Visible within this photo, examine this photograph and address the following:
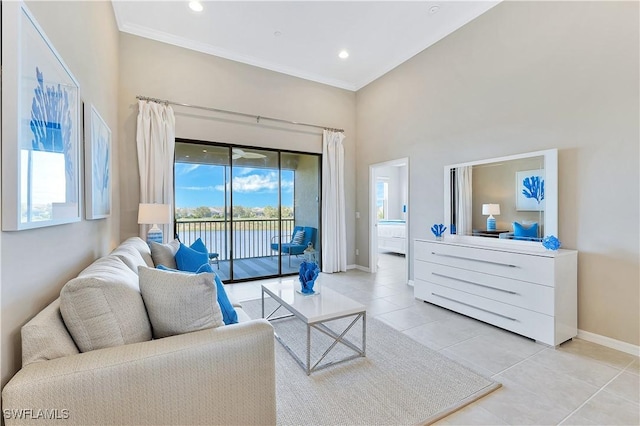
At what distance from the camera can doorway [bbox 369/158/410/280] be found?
5123mm

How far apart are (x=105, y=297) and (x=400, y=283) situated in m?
4.19

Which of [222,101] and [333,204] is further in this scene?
[333,204]

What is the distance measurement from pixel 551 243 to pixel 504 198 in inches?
29.5

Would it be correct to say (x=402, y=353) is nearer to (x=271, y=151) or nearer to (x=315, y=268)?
(x=315, y=268)

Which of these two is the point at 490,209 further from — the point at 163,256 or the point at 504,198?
the point at 163,256

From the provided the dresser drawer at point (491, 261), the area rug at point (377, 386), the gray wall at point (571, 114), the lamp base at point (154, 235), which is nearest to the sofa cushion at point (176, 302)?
the area rug at point (377, 386)

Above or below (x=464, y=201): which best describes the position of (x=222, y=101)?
above

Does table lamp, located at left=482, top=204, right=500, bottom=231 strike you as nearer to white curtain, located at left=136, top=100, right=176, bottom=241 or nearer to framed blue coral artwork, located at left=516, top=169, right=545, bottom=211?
framed blue coral artwork, located at left=516, top=169, right=545, bottom=211

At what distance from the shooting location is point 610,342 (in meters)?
2.52

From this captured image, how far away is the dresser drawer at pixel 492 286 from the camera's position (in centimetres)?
255

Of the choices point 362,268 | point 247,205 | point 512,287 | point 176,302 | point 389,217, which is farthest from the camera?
point 389,217

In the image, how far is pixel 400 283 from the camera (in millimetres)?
4629

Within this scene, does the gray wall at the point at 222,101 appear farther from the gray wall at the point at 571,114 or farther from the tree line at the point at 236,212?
the gray wall at the point at 571,114

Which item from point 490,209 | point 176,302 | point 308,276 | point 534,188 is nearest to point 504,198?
point 490,209
